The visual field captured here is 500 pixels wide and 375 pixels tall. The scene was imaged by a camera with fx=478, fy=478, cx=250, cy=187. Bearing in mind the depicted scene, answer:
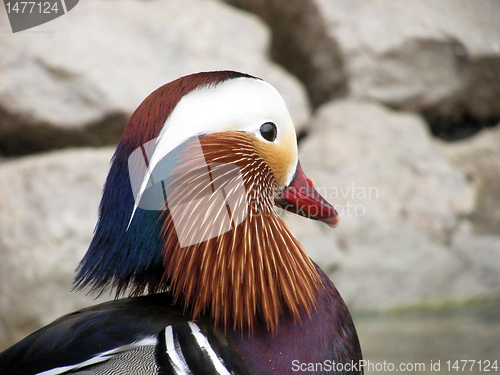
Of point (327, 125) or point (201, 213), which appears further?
point (327, 125)

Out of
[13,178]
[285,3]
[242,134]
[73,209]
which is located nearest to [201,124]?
[242,134]

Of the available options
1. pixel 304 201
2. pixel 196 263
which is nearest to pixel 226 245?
pixel 196 263

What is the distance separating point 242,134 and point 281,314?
0.89 ft

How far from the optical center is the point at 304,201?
0.80 metres

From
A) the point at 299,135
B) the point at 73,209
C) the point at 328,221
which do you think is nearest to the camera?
the point at 328,221

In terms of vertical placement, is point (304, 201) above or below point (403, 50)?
below

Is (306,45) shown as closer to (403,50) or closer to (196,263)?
(403,50)

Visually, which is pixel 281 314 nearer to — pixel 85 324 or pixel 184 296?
pixel 184 296

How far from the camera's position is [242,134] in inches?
28.1

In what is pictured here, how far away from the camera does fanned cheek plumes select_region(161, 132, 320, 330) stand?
0.67 m

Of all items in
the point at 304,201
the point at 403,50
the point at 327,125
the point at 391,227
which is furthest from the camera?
the point at 403,50

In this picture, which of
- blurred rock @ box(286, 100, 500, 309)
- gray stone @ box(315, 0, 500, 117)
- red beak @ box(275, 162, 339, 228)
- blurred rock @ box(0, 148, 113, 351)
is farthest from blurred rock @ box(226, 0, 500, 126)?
red beak @ box(275, 162, 339, 228)

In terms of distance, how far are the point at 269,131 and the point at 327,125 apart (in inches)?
64.3

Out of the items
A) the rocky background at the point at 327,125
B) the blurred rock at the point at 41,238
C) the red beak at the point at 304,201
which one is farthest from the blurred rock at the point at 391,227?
the red beak at the point at 304,201
